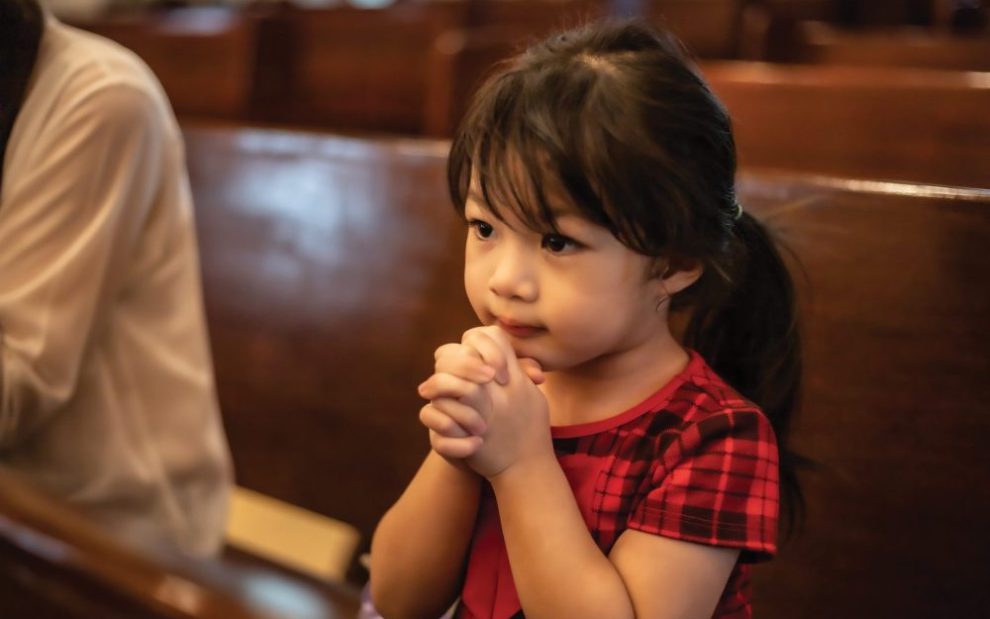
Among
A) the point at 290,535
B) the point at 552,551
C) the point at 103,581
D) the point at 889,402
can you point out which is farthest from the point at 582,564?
the point at 290,535

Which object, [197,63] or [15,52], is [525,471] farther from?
[197,63]

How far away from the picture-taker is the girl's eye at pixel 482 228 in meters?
0.46

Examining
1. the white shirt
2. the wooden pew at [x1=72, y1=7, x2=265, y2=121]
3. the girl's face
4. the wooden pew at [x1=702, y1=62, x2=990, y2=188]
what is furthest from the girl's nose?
the wooden pew at [x1=72, y1=7, x2=265, y2=121]

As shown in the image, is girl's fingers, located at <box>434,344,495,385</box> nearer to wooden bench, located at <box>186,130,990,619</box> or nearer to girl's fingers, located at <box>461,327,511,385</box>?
girl's fingers, located at <box>461,327,511,385</box>

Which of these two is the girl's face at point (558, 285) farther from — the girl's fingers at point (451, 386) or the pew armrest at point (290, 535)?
the pew armrest at point (290, 535)

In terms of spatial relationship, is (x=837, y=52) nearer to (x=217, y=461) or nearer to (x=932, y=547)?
(x=932, y=547)

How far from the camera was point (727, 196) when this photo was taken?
468 millimetres

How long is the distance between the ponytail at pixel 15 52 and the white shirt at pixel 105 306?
1 cm

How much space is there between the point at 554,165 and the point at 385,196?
60cm

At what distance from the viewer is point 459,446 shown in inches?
16.8

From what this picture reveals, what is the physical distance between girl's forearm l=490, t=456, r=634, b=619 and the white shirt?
35 cm

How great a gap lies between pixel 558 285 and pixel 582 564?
12cm

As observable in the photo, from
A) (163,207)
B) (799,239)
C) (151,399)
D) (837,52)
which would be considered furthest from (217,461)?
(837,52)

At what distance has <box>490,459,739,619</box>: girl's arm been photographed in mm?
423
